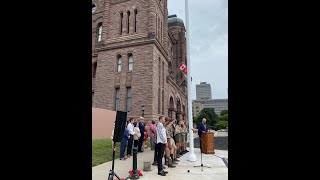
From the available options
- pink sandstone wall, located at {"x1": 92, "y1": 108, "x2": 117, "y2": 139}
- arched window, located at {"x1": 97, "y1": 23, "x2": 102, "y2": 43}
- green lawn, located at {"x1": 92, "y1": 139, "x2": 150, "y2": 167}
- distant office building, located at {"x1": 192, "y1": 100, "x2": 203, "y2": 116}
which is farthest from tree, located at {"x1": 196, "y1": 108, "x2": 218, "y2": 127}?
distant office building, located at {"x1": 192, "y1": 100, "x2": 203, "y2": 116}

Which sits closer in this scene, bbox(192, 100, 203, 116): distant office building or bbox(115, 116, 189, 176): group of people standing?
bbox(115, 116, 189, 176): group of people standing

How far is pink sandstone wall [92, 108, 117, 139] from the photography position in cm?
2052

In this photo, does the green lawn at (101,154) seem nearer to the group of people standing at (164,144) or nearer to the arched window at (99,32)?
the group of people standing at (164,144)

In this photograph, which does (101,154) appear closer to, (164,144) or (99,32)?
(164,144)

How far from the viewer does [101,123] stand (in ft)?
71.3

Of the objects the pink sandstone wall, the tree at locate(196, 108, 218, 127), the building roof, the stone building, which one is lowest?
the tree at locate(196, 108, 218, 127)

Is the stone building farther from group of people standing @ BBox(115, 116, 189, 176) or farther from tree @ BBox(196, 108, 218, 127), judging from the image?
tree @ BBox(196, 108, 218, 127)

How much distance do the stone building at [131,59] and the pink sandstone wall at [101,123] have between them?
11.2ft

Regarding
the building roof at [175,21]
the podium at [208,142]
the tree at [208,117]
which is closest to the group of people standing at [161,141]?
the podium at [208,142]

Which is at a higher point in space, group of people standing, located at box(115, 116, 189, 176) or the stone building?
the stone building

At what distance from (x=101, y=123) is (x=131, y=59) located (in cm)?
909

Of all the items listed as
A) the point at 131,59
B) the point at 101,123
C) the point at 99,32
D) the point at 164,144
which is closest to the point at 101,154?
the point at 164,144

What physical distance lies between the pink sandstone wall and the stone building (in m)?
3.40

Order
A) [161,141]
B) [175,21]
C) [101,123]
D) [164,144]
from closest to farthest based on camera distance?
[161,141], [164,144], [101,123], [175,21]
